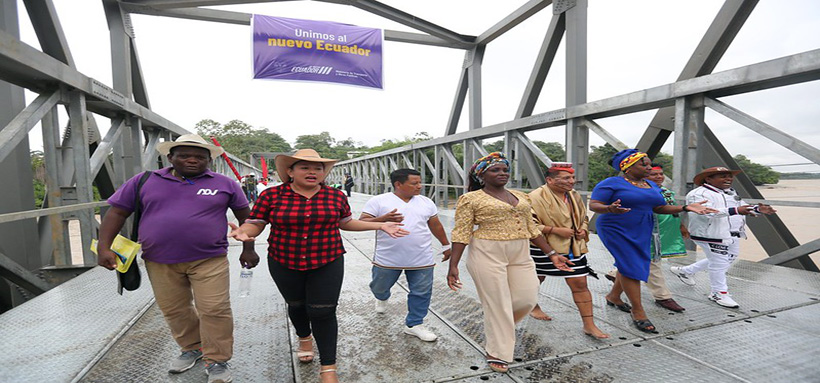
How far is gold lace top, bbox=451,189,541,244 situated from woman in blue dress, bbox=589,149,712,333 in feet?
2.77

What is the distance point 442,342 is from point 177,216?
210 cm

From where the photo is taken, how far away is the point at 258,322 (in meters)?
3.36

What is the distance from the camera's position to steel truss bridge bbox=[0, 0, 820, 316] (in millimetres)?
4105

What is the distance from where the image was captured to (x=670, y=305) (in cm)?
353

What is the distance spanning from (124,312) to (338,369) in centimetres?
241

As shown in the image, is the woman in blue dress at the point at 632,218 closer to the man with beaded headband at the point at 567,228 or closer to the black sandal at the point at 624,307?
the man with beaded headband at the point at 567,228

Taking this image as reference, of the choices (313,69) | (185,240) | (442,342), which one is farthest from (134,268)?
(313,69)

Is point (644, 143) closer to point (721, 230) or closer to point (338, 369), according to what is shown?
point (721, 230)

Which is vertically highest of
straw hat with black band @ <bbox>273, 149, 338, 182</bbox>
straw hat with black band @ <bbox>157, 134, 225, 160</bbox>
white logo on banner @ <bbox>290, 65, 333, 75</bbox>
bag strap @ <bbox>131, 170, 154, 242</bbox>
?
white logo on banner @ <bbox>290, 65, 333, 75</bbox>

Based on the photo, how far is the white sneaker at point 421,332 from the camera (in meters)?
2.90

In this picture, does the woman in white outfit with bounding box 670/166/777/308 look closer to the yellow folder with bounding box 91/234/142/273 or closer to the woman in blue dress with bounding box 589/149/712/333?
the woman in blue dress with bounding box 589/149/712/333

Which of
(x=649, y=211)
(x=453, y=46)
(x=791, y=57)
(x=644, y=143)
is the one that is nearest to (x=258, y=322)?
(x=649, y=211)

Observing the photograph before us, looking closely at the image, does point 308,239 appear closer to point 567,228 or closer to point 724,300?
point 567,228

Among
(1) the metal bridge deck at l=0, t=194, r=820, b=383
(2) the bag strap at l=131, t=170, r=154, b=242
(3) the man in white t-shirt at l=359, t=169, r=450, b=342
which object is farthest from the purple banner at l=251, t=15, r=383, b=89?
(2) the bag strap at l=131, t=170, r=154, b=242
